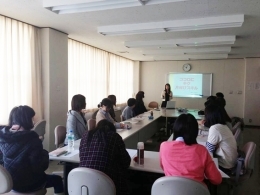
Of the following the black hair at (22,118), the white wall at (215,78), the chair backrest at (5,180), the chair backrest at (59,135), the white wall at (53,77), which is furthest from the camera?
the white wall at (215,78)

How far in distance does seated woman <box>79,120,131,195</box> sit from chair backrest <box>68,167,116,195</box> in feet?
0.62

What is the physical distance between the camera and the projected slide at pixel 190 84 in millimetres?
8453

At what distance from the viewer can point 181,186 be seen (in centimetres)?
147

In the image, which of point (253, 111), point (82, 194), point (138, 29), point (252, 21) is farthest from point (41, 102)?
point (253, 111)

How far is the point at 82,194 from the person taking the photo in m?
1.68

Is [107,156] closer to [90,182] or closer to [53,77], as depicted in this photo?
[90,182]

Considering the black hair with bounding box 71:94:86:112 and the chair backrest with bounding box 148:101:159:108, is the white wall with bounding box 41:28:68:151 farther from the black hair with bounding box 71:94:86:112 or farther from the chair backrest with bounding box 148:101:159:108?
the chair backrest with bounding box 148:101:159:108

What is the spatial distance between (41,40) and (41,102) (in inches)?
47.3

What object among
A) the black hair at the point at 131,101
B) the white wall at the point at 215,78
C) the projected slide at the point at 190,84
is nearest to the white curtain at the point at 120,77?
the white wall at the point at 215,78

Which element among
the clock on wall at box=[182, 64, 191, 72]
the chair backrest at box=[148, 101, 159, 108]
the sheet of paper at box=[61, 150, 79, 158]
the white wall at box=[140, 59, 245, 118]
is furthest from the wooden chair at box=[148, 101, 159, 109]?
the sheet of paper at box=[61, 150, 79, 158]

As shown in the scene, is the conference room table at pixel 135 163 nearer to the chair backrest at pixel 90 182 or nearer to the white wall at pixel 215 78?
the chair backrest at pixel 90 182

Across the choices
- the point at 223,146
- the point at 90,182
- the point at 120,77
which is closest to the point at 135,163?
the point at 90,182

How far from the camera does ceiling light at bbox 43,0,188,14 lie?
2.68m

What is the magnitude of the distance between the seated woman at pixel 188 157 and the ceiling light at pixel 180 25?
2.29 m
